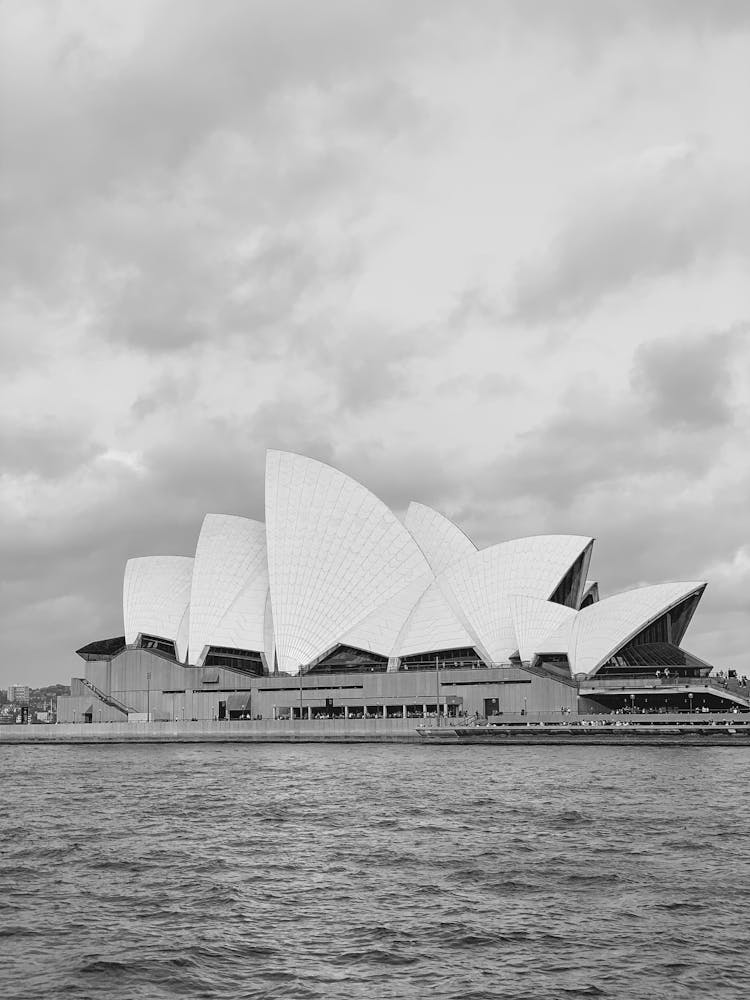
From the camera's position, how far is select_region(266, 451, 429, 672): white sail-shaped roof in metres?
81.3

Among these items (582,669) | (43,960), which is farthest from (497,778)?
(582,669)

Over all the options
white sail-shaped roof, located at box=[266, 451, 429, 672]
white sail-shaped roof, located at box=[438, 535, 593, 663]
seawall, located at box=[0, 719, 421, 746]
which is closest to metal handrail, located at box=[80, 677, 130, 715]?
seawall, located at box=[0, 719, 421, 746]

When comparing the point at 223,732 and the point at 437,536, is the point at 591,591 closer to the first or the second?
the point at 437,536

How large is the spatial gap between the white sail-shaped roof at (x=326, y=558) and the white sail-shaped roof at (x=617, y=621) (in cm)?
1412

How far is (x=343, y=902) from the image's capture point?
18297 mm

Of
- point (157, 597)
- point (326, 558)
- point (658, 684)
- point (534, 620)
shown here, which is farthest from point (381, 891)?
point (157, 597)

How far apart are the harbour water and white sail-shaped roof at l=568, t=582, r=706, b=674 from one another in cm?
3500

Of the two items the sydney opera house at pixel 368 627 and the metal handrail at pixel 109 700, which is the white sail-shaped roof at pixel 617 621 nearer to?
the sydney opera house at pixel 368 627

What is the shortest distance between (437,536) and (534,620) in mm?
15473

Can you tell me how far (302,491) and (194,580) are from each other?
42.5 feet

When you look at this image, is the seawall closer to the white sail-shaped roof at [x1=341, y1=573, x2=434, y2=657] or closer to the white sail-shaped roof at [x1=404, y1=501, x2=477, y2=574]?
the white sail-shaped roof at [x1=341, y1=573, x2=434, y2=657]

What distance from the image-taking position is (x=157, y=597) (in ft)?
303

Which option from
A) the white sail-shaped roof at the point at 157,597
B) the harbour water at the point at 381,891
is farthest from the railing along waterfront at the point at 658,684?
the white sail-shaped roof at the point at 157,597

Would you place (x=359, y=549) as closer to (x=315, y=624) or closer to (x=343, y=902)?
(x=315, y=624)
